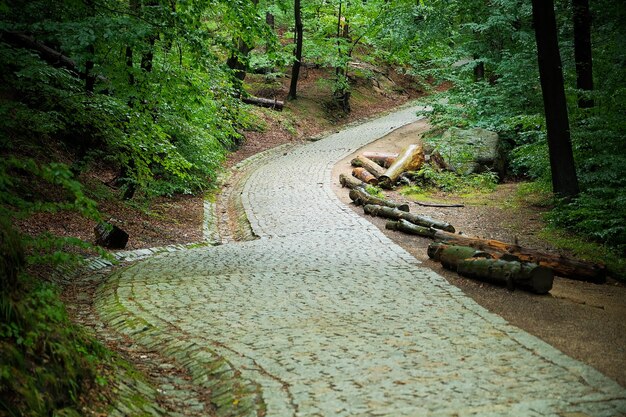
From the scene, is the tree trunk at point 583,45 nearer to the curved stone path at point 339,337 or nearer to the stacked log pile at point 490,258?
the stacked log pile at point 490,258

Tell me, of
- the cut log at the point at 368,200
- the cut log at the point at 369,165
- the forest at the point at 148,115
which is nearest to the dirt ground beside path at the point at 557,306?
the cut log at the point at 368,200

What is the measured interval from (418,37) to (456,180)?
506 cm

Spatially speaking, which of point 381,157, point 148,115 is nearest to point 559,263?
point 148,115

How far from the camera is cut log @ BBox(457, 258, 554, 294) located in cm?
720

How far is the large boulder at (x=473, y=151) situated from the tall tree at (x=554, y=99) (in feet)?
17.9

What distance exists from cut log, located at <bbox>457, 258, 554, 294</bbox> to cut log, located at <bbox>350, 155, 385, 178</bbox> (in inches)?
374

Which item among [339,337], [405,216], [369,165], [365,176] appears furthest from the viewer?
[369,165]

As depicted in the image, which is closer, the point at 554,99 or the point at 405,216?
the point at 554,99

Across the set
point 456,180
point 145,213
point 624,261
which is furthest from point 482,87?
point 145,213

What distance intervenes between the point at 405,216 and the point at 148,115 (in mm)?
5999

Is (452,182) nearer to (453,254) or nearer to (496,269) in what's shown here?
(453,254)

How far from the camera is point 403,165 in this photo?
17656 millimetres

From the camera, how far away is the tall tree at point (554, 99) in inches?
447

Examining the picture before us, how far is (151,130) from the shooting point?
9492 millimetres
